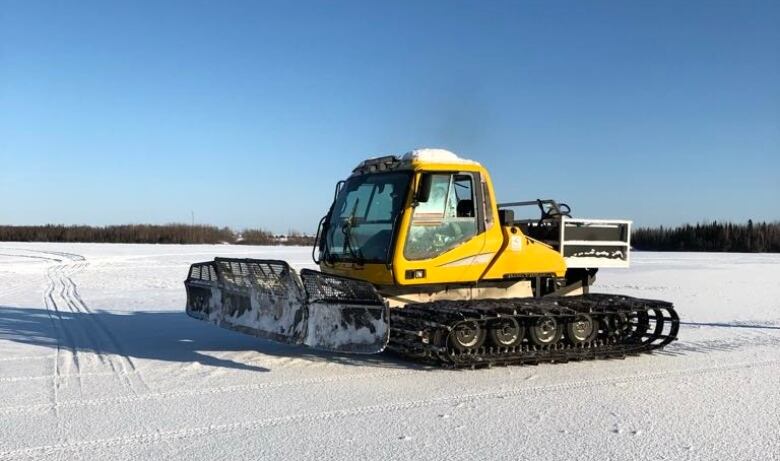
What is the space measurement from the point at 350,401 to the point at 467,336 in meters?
1.82

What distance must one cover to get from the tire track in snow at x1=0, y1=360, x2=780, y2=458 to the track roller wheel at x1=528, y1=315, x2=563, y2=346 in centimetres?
89

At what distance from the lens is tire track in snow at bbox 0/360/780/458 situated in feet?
15.7

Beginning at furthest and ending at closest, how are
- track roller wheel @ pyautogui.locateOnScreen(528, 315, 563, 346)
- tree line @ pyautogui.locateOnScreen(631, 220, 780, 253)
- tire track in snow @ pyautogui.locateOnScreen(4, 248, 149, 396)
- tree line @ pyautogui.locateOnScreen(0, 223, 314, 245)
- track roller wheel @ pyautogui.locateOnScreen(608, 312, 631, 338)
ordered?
tree line @ pyautogui.locateOnScreen(0, 223, 314, 245) < tree line @ pyautogui.locateOnScreen(631, 220, 780, 253) < track roller wheel @ pyautogui.locateOnScreen(608, 312, 631, 338) < track roller wheel @ pyautogui.locateOnScreen(528, 315, 563, 346) < tire track in snow @ pyautogui.locateOnScreen(4, 248, 149, 396)

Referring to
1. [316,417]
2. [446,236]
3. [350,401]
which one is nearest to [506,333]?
[446,236]

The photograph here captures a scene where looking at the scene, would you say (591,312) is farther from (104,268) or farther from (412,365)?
(104,268)

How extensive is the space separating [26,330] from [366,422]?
655 centimetres

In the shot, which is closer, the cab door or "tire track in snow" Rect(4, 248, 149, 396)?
"tire track in snow" Rect(4, 248, 149, 396)

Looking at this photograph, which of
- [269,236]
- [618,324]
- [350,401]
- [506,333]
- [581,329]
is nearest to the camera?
[350,401]

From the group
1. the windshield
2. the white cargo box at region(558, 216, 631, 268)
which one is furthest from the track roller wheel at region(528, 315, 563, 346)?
the windshield

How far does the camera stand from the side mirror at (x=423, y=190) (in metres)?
7.35

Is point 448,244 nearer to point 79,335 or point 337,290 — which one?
point 337,290

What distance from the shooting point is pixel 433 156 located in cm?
775

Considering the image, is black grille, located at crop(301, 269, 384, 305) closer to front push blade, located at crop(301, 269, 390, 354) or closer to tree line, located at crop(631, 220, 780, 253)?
front push blade, located at crop(301, 269, 390, 354)

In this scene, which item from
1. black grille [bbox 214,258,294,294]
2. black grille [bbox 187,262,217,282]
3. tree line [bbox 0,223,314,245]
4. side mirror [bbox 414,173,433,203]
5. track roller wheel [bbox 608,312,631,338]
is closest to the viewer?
black grille [bbox 214,258,294,294]
